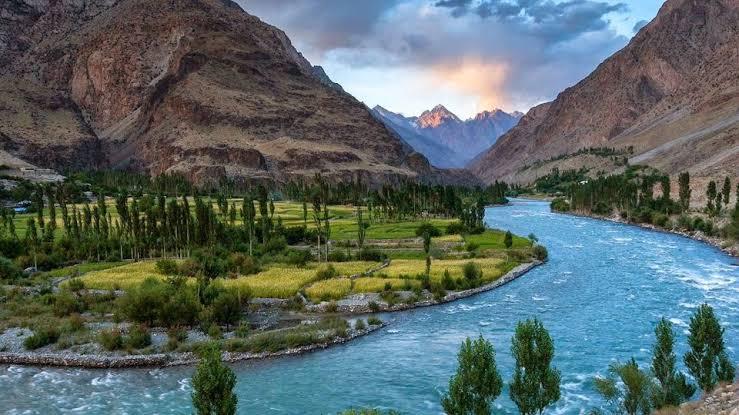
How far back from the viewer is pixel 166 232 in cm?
8500

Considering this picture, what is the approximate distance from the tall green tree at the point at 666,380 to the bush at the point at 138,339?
33.1 meters

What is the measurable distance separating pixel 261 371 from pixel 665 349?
938 inches

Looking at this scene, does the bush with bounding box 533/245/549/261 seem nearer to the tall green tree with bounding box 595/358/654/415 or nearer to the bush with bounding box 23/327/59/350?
the tall green tree with bounding box 595/358/654/415

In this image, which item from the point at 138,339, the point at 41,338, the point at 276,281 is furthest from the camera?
the point at 276,281

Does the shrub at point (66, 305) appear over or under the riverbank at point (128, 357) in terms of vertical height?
over

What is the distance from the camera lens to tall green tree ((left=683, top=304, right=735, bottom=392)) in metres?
28.6

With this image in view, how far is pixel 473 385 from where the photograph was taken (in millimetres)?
25141

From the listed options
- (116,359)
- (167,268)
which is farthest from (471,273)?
(116,359)

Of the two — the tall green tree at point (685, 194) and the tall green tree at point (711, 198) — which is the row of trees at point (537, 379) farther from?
the tall green tree at point (685, 194)

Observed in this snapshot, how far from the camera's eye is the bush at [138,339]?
4256 centimetres

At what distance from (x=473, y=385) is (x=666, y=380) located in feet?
34.0

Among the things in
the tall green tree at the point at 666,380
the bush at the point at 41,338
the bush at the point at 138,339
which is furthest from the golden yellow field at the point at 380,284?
the tall green tree at the point at 666,380

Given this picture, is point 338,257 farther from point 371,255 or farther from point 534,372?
point 534,372

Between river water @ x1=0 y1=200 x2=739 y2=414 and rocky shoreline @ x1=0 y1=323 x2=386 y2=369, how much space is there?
98cm
